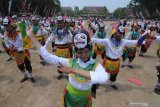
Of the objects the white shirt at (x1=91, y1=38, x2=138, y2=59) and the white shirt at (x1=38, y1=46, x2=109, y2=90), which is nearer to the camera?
the white shirt at (x1=38, y1=46, x2=109, y2=90)

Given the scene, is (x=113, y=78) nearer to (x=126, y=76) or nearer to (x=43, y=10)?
(x=126, y=76)

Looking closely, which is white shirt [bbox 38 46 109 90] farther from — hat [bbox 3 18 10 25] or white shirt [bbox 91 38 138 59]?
hat [bbox 3 18 10 25]

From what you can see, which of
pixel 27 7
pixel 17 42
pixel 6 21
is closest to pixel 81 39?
pixel 6 21

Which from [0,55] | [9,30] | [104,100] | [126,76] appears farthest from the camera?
[0,55]

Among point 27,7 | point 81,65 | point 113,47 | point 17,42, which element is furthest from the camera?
point 27,7

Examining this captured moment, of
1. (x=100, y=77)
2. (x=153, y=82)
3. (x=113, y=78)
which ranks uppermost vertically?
(x=100, y=77)

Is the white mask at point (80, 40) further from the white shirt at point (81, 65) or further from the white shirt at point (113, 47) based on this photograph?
the white shirt at point (113, 47)

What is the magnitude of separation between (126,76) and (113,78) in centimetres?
199

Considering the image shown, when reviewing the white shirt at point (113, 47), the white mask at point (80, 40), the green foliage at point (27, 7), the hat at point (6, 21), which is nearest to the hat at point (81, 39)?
the white mask at point (80, 40)

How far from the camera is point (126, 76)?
961cm

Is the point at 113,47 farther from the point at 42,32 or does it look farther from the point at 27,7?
the point at 27,7

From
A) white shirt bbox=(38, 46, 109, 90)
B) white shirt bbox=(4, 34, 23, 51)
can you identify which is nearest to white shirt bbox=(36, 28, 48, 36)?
white shirt bbox=(4, 34, 23, 51)

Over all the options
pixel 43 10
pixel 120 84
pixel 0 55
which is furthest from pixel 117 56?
pixel 43 10

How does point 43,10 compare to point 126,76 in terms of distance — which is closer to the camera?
point 126,76
